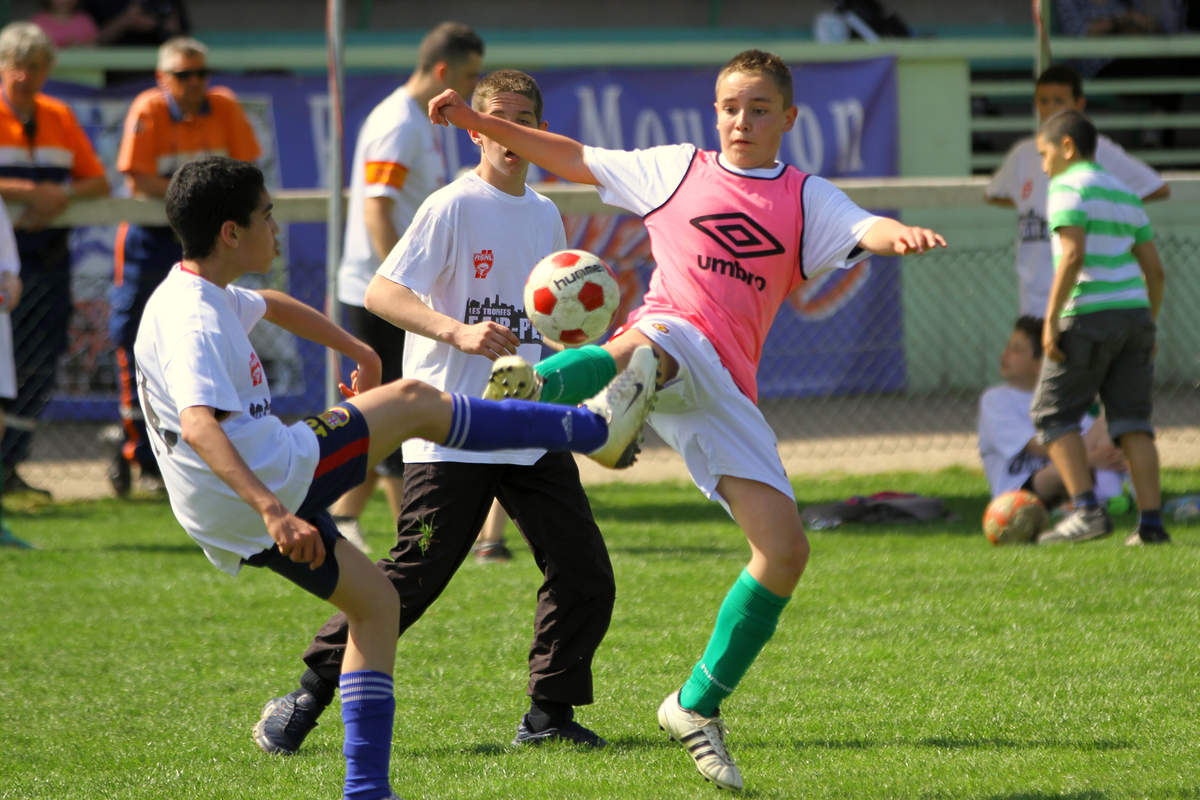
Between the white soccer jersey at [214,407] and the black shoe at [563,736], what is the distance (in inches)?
43.1

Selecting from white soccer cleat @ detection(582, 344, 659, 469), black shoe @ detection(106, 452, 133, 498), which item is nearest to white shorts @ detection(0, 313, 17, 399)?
black shoe @ detection(106, 452, 133, 498)

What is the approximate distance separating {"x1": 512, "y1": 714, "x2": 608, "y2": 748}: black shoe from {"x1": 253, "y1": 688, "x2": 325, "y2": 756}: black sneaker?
573 mm

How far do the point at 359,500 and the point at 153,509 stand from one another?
6.10 feet

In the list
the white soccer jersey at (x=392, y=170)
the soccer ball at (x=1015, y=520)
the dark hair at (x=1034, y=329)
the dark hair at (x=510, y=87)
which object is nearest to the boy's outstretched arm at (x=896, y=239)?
the dark hair at (x=510, y=87)

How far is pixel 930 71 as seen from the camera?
10891 mm

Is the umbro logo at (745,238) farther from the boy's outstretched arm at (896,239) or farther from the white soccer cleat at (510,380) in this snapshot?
the white soccer cleat at (510,380)

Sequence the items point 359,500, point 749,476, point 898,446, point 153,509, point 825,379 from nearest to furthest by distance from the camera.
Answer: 1. point 749,476
2. point 359,500
3. point 153,509
4. point 898,446
5. point 825,379

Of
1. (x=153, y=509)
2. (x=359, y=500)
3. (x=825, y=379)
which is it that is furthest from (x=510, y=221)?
(x=825, y=379)

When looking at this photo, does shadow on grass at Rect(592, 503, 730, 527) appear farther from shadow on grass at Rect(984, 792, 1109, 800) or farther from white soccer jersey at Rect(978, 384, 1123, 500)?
shadow on grass at Rect(984, 792, 1109, 800)

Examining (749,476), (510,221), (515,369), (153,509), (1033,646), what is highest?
(510,221)

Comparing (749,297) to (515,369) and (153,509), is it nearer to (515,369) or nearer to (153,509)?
(515,369)

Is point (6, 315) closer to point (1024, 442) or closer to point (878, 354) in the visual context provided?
point (1024, 442)

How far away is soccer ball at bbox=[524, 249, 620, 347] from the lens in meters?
3.73

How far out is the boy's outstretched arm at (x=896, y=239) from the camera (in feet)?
11.7
